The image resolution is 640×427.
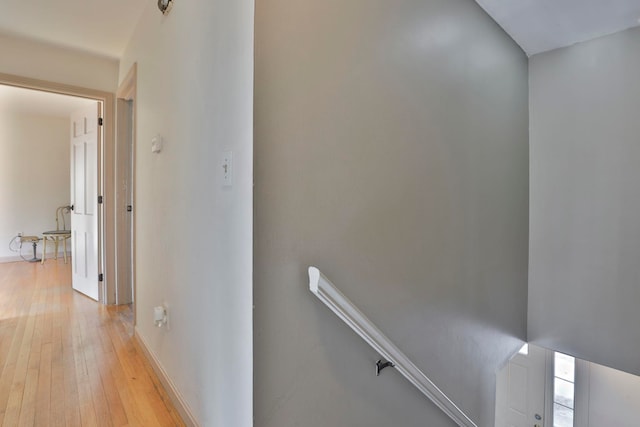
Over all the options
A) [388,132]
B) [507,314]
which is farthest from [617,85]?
[388,132]

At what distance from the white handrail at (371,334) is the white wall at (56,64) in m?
3.22

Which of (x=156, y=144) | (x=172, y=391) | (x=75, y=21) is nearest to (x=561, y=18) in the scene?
(x=156, y=144)

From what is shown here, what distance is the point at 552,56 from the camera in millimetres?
2721

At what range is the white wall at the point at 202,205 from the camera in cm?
111

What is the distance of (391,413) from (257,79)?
160cm

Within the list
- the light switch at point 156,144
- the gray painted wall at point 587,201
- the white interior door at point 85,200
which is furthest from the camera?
the white interior door at point 85,200

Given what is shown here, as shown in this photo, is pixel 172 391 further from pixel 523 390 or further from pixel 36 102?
pixel 36 102

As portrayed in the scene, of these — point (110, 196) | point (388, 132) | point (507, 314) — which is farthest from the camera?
point (110, 196)

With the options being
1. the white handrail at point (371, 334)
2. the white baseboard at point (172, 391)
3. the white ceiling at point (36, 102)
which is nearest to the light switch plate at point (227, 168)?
the white handrail at point (371, 334)

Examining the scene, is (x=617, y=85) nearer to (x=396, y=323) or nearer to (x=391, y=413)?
(x=396, y=323)

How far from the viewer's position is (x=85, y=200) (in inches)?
134

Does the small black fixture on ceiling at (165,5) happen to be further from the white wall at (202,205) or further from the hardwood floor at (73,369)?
the hardwood floor at (73,369)

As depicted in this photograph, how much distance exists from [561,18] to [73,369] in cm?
404

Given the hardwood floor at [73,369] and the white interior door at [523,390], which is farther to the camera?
the white interior door at [523,390]
